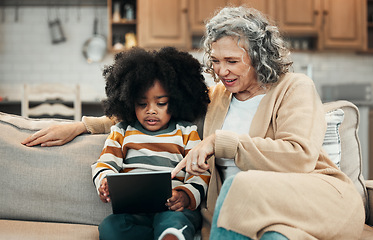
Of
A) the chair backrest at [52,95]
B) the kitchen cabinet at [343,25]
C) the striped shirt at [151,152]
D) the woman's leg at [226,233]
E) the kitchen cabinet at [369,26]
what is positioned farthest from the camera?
the kitchen cabinet at [369,26]

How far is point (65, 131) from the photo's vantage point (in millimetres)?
1714

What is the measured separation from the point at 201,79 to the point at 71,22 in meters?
3.45

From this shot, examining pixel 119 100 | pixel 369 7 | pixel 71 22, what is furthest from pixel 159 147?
pixel 369 7

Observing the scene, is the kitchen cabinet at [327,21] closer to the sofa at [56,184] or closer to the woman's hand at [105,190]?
the sofa at [56,184]

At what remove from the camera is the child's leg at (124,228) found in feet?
4.45

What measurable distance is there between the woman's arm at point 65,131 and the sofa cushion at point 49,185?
3cm

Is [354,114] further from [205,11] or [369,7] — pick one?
[369,7]

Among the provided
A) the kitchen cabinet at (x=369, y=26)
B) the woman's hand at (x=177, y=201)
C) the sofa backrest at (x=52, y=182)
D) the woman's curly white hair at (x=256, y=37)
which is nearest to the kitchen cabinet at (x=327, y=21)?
the kitchen cabinet at (x=369, y=26)

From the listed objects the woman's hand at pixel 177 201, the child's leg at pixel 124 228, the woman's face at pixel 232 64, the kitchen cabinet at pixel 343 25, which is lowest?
the child's leg at pixel 124 228

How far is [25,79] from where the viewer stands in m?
4.72

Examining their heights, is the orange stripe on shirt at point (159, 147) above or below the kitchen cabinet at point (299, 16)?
below

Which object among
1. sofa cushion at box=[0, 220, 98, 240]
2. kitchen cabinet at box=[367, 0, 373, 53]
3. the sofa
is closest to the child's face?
the sofa

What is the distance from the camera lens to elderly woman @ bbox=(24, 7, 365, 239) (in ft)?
3.66

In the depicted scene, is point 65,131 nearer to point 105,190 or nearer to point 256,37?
point 105,190
